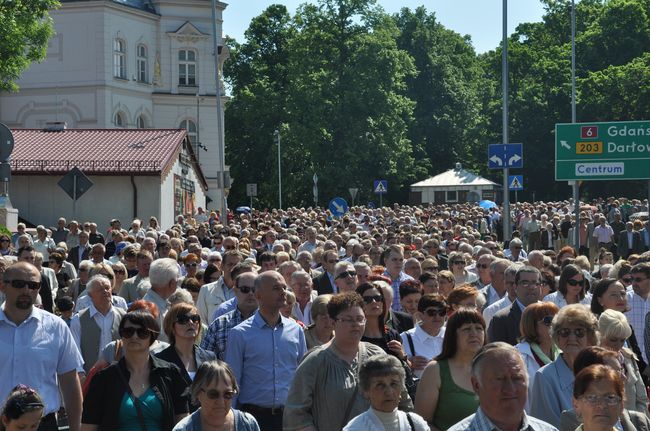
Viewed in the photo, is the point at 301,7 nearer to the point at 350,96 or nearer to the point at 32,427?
the point at 350,96

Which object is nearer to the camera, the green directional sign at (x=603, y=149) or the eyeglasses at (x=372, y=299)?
the eyeglasses at (x=372, y=299)

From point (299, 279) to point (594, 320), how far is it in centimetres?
457

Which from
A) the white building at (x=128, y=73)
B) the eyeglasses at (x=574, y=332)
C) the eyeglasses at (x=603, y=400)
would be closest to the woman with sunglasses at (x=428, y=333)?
the eyeglasses at (x=574, y=332)

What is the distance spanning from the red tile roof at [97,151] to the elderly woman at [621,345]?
37354mm

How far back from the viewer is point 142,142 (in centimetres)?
4800

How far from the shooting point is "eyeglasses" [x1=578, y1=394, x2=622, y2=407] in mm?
6043

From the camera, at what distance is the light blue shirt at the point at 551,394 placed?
7.48 metres

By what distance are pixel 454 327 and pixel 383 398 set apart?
1408 mm

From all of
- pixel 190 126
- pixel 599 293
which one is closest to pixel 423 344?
pixel 599 293

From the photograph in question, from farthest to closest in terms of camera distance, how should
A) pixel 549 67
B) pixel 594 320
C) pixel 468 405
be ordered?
1. pixel 549 67
2. pixel 594 320
3. pixel 468 405

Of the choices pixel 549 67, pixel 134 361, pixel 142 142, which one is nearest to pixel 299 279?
pixel 134 361

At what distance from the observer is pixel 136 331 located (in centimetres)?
787

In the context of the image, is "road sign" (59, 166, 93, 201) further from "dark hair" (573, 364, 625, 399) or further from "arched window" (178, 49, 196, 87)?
"arched window" (178, 49, 196, 87)

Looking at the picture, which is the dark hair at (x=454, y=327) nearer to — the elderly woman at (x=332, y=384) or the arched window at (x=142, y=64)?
the elderly woman at (x=332, y=384)
